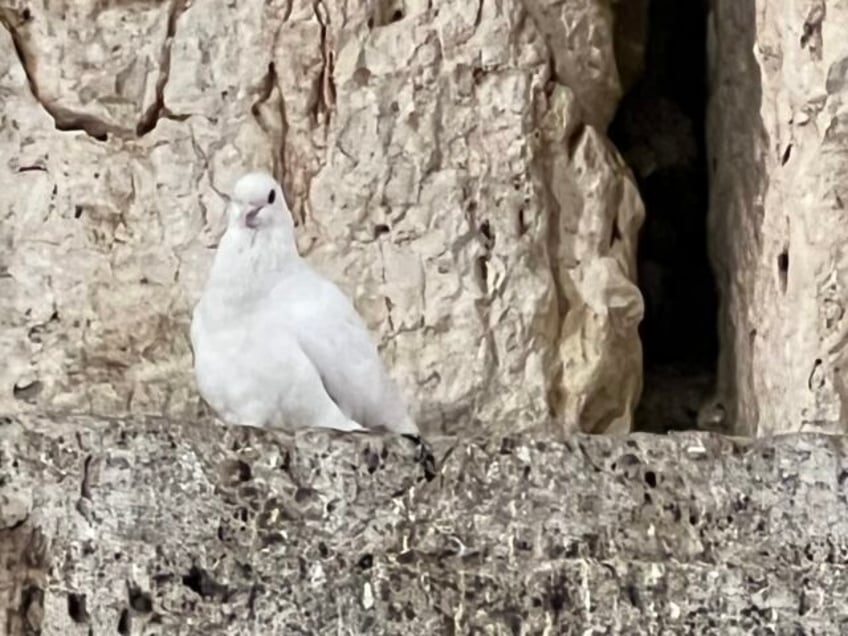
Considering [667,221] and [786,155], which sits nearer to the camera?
[786,155]

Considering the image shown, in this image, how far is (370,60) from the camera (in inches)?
84.7

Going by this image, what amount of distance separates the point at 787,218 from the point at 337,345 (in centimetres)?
55

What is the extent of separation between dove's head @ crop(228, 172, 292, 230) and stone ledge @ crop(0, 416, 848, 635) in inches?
11.3

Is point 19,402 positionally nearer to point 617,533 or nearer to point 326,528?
point 326,528

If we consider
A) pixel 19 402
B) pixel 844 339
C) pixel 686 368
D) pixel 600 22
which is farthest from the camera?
pixel 686 368

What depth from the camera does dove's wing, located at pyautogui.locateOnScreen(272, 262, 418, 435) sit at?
5.74 ft

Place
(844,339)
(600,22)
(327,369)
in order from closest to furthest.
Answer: (327,369) → (844,339) → (600,22)

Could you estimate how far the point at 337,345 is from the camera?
1.75 metres

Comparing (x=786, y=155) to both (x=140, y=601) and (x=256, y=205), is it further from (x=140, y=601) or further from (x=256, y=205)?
(x=140, y=601)

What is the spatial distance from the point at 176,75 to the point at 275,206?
47 cm

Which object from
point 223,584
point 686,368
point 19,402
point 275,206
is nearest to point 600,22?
point 686,368

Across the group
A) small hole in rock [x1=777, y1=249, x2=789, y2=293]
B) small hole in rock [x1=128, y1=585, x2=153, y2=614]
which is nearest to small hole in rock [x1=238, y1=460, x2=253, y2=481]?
small hole in rock [x1=128, y1=585, x2=153, y2=614]

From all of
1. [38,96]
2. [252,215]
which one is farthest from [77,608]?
[38,96]

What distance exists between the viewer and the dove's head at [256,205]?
5.79ft
